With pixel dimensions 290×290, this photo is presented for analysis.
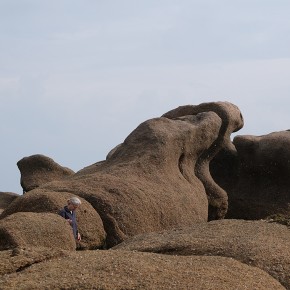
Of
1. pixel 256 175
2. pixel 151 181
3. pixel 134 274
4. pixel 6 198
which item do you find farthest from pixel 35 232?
pixel 256 175

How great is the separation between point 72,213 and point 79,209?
106 centimetres

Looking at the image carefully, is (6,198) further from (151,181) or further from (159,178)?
(151,181)

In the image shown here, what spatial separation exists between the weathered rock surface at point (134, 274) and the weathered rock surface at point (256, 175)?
16.6 m

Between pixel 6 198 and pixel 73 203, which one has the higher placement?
pixel 73 203

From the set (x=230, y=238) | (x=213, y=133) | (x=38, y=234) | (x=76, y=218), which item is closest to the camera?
(x=230, y=238)

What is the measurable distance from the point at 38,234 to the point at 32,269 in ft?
15.4

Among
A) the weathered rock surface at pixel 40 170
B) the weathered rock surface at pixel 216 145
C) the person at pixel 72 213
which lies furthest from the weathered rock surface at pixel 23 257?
the weathered rock surface at pixel 40 170

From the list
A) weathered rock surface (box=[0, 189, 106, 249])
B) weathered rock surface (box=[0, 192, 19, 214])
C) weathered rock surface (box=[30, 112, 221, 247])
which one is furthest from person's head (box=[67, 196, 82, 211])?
weathered rock surface (box=[0, 192, 19, 214])

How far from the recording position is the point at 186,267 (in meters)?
9.70

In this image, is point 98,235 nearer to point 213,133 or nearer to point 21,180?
point 213,133

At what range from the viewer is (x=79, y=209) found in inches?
666

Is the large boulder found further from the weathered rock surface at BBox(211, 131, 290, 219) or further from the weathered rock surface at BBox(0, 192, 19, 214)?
the weathered rock surface at BBox(0, 192, 19, 214)

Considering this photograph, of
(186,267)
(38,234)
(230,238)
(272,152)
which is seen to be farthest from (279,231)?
(272,152)

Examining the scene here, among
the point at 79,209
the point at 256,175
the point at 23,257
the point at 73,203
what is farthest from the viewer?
the point at 256,175
